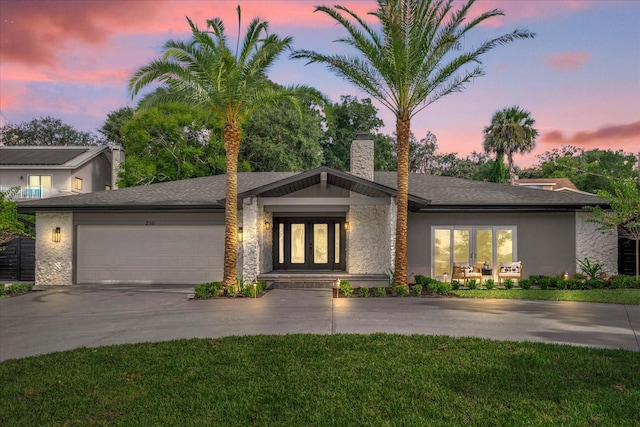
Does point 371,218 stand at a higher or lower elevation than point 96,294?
higher

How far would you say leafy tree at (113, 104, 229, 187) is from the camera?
29.0 metres

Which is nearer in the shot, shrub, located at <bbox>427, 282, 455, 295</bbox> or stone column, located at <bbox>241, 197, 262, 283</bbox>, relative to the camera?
shrub, located at <bbox>427, 282, 455, 295</bbox>

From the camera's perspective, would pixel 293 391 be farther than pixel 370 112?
No

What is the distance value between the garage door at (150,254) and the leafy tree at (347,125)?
2138 centimetres

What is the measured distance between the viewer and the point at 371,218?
50.2 ft

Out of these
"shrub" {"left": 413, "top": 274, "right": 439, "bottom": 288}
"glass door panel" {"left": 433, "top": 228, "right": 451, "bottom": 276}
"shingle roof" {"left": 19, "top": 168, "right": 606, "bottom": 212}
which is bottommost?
"shrub" {"left": 413, "top": 274, "right": 439, "bottom": 288}

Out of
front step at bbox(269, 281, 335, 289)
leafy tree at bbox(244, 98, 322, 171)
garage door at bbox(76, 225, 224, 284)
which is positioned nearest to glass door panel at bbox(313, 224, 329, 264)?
front step at bbox(269, 281, 335, 289)

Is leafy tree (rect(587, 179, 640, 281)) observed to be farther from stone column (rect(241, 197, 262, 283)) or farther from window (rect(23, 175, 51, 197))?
window (rect(23, 175, 51, 197))

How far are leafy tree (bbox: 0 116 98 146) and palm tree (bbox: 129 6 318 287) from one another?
41.3m

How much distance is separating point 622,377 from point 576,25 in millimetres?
15839

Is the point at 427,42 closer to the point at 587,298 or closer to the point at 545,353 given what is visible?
the point at 587,298

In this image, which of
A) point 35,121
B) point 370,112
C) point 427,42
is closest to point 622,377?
point 427,42

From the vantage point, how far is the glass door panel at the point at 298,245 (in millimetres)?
16938

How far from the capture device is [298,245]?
1697 cm
